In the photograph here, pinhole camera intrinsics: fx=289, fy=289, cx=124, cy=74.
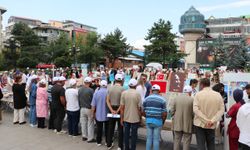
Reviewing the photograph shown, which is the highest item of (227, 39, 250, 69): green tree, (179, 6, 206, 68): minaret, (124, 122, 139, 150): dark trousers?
(179, 6, 206, 68): minaret

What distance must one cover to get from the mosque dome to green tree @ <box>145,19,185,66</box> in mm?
32015

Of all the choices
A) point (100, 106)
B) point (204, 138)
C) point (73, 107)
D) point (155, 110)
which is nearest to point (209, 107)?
point (204, 138)

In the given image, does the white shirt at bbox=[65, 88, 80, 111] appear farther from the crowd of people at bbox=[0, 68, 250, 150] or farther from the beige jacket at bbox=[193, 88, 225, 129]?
the beige jacket at bbox=[193, 88, 225, 129]

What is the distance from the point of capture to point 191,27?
80.6 meters

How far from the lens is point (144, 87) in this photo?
880cm

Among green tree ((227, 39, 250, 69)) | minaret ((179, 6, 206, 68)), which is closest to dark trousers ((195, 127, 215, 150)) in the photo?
green tree ((227, 39, 250, 69))

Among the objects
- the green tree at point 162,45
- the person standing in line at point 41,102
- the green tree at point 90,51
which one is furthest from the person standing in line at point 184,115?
the green tree at point 90,51

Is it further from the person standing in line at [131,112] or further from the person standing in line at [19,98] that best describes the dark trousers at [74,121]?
the person standing in line at [19,98]

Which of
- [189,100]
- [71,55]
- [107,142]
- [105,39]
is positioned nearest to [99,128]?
[107,142]

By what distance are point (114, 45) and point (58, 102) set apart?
50.7 metres

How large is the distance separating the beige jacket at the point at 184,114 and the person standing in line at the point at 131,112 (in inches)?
37.5

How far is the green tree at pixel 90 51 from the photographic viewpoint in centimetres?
5308

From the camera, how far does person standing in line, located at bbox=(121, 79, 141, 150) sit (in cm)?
667

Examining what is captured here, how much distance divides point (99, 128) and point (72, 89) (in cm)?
157
